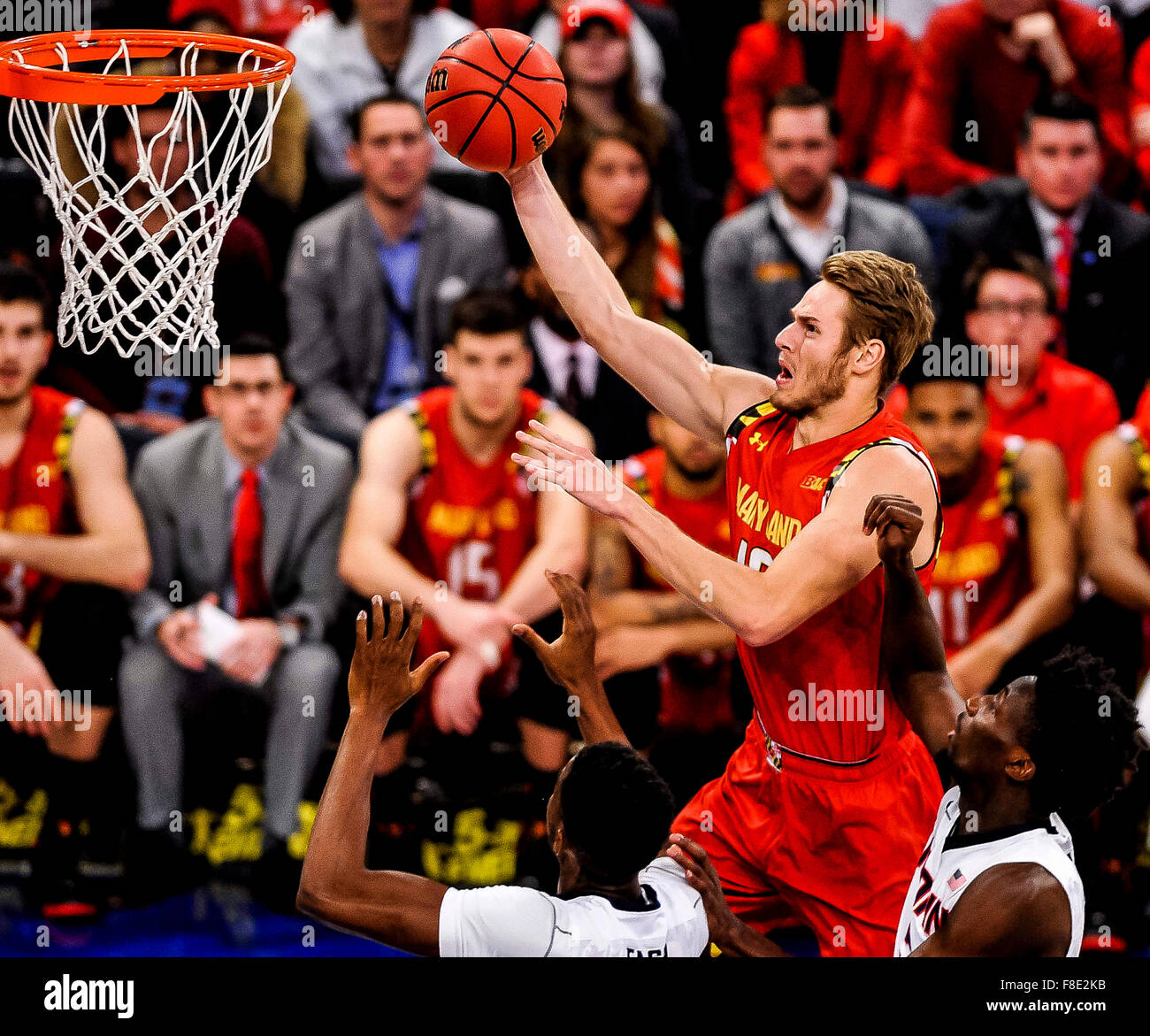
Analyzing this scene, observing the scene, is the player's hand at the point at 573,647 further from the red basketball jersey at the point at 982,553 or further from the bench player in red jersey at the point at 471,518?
the red basketball jersey at the point at 982,553

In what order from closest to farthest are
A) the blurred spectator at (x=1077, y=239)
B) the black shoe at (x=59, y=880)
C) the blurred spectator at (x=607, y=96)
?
the black shoe at (x=59, y=880)
the blurred spectator at (x=1077, y=239)
the blurred spectator at (x=607, y=96)

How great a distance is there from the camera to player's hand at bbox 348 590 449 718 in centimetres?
307

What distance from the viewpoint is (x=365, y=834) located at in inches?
119

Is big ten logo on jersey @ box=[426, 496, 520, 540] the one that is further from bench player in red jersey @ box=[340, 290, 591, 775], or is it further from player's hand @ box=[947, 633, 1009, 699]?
player's hand @ box=[947, 633, 1009, 699]

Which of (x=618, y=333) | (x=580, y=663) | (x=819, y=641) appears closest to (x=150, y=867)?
(x=580, y=663)

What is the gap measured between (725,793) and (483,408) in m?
2.24

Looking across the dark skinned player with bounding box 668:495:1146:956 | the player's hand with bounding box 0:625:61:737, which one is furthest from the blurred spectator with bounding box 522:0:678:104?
the dark skinned player with bounding box 668:495:1146:956

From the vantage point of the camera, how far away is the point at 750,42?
645 cm

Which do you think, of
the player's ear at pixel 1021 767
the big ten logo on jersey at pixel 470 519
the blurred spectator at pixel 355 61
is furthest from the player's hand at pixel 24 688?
the player's ear at pixel 1021 767

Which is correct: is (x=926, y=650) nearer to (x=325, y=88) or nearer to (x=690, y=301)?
(x=690, y=301)

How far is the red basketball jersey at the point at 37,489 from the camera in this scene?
5492 mm

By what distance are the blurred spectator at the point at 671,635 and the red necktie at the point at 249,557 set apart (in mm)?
1163

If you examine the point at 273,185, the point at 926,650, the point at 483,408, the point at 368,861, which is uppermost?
the point at 273,185
